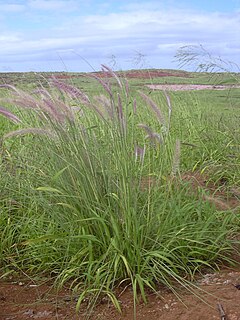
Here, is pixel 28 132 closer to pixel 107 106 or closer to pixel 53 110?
pixel 53 110

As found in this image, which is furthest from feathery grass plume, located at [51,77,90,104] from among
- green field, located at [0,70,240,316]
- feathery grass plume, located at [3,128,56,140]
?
feathery grass plume, located at [3,128,56,140]

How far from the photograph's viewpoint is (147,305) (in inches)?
103

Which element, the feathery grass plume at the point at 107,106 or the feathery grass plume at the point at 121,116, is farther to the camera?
the feathery grass plume at the point at 107,106

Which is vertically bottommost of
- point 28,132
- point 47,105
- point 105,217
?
point 105,217

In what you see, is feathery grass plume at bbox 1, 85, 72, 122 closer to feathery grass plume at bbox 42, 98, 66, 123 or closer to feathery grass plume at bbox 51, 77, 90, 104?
feathery grass plume at bbox 42, 98, 66, 123

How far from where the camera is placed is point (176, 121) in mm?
6066

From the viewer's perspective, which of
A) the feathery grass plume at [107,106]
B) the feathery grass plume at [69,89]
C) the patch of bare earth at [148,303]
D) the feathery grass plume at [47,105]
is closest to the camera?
the patch of bare earth at [148,303]

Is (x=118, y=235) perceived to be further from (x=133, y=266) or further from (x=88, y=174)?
(x=88, y=174)

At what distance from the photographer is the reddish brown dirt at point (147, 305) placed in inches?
97.3

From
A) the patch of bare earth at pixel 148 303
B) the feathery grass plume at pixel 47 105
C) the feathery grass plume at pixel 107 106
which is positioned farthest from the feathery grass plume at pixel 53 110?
the patch of bare earth at pixel 148 303

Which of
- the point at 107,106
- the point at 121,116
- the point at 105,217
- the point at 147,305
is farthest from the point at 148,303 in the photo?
the point at 107,106

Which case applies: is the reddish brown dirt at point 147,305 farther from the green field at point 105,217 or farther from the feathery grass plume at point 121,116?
the feathery grass plume at point 121,116

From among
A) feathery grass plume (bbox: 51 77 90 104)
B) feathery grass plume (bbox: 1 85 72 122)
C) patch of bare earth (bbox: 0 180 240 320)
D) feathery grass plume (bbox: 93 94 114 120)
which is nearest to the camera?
patch of bare earth (bbox: 0 180 240 320)

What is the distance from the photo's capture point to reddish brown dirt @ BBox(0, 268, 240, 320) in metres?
2.47
